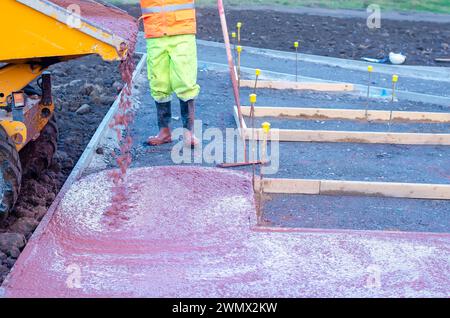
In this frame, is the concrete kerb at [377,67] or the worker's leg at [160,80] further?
the concrete kerb at [377,67]

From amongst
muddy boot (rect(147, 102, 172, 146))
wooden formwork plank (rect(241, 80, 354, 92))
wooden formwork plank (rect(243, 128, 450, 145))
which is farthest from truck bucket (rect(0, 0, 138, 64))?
wooden formwork plank (rect(241, 80, 354, 92))

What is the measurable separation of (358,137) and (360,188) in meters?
1.51

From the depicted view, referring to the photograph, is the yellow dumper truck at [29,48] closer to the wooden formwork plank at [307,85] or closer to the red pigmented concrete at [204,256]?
the red pigmented concrete at [204,256]

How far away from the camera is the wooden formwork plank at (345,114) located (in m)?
8.28

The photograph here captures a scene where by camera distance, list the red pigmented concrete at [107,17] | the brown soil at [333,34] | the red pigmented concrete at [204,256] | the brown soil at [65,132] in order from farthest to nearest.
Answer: the brown soil at [333,34] → the red pigmented concrete at [107,17] → the brown soil at [65,132] → the red pigmented concrete at [204,256]

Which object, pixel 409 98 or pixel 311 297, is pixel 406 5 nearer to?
pixel 409 98

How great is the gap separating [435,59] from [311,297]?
9.23 metres

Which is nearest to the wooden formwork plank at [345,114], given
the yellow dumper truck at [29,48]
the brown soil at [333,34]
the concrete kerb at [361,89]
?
the concrete kerb at [361,89]

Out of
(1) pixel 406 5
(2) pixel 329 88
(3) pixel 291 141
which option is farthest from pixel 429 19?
(3) pixel 291 141

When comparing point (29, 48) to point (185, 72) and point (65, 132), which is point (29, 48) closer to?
point (185, 72)

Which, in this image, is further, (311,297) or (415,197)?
(415,197)

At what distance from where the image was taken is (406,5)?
18109mm

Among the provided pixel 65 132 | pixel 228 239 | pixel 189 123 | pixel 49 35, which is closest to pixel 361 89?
pixel 189 123

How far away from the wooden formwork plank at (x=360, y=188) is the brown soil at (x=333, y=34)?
659 cm
